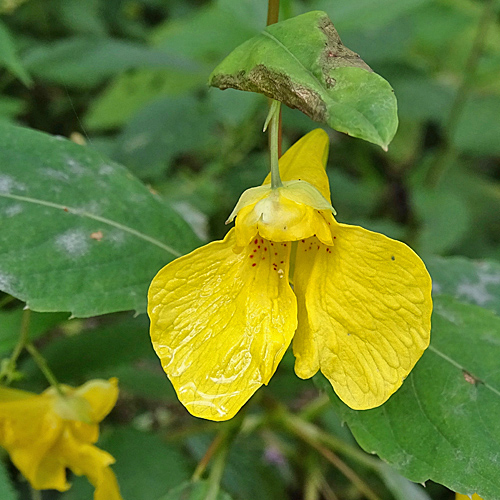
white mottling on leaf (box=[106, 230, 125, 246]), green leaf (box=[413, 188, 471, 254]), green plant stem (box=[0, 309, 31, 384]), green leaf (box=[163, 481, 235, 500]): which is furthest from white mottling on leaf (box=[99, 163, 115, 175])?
green leaf (box=[413, 188, 471, 254])

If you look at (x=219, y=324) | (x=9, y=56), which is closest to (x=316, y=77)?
(x=219, y=324)

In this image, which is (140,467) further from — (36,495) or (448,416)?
(448,416)

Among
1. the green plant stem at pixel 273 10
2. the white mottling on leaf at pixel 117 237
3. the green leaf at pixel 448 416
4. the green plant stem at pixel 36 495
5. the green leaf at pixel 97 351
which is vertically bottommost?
the green plant stem at pixel 36 495

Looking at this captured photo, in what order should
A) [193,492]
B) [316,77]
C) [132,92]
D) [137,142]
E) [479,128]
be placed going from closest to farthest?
1. [316,77]
2. [193,492]
3. [137,142]
4. [479,128]
5. [132,92]

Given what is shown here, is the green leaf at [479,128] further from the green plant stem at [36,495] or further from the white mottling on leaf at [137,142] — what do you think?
the green plant stem at [36,495]

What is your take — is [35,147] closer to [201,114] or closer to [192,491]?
[192,491]

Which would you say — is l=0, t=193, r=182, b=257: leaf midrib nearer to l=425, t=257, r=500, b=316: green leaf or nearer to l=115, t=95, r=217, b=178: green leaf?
l=425, t=257, r=500, b=316: green leaf

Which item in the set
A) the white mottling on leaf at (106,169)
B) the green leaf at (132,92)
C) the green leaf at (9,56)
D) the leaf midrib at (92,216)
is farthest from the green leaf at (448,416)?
the green leaf at (132,92)

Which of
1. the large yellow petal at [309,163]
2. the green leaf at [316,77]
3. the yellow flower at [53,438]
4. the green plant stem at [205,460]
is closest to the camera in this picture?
the green leaf at [316,77]
